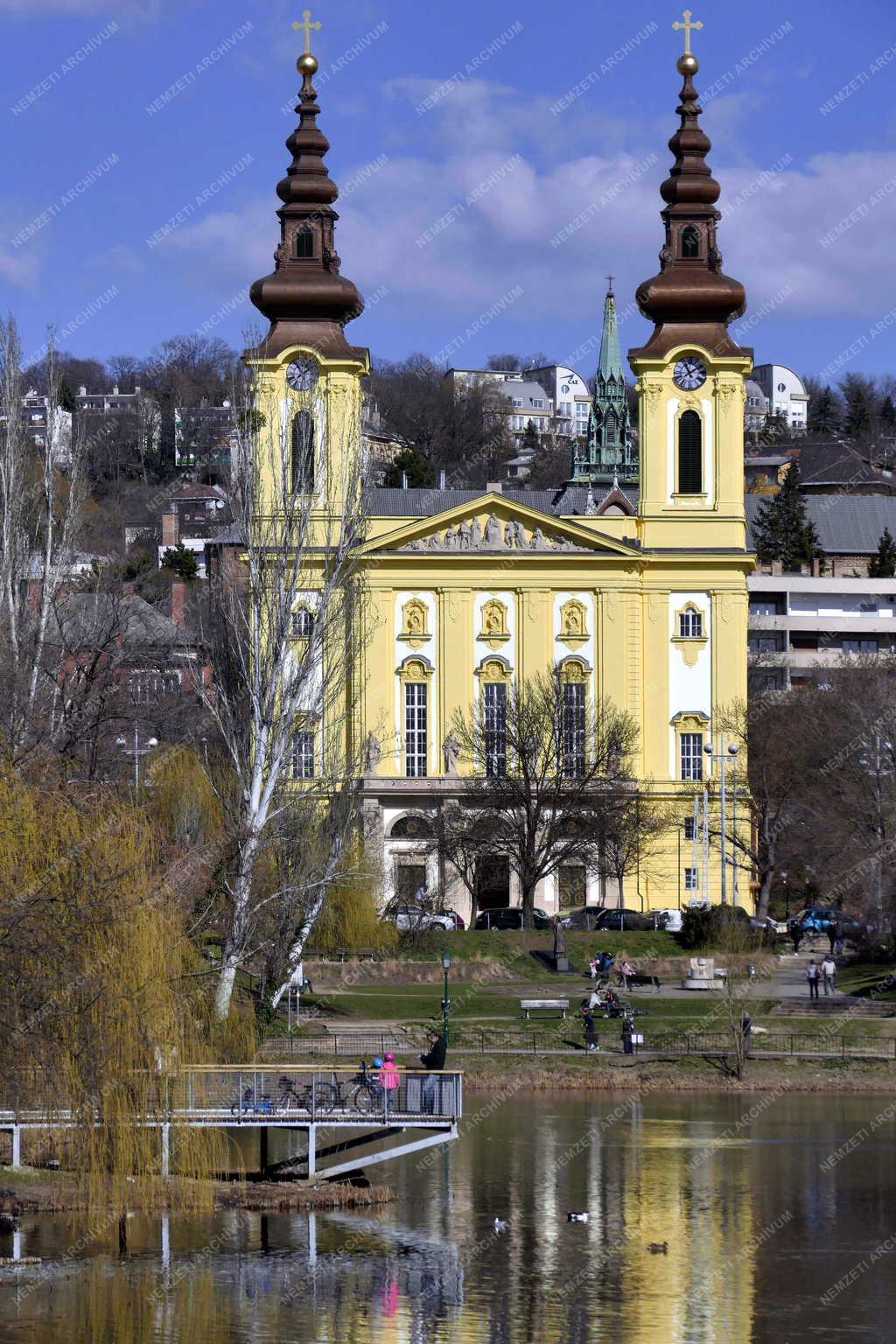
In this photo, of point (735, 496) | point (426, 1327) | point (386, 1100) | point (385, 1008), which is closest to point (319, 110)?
point (735, 496)

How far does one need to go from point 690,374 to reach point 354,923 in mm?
27113

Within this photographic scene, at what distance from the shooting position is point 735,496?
8775 cm

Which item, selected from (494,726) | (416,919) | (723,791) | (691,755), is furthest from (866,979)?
(494,726)

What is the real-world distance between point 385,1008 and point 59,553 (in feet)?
42.8

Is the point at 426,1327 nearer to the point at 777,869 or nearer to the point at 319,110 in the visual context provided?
the point at 319,110

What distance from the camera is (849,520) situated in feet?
495

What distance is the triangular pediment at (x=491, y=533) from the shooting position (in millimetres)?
88125

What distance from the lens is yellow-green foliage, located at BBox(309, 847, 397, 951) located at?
67.4 metres

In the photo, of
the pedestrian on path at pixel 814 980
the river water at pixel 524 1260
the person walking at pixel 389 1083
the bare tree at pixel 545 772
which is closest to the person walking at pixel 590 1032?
the pedestrian on path at pixel 814 980

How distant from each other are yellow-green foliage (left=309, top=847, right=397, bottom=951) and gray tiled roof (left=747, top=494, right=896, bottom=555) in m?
81.4

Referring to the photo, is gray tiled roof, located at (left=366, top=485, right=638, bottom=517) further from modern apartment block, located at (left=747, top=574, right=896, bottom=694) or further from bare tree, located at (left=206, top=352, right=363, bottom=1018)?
bare tree, located at (left=206, top=352, right=363, bottom=1018)

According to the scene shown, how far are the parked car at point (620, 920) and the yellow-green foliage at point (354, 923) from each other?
12.4 meters

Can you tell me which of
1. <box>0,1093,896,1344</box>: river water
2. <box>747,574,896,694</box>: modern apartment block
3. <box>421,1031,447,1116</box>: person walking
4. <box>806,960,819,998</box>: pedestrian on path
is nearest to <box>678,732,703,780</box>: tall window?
<box>806,960,819,998</box>: pedestrian on path

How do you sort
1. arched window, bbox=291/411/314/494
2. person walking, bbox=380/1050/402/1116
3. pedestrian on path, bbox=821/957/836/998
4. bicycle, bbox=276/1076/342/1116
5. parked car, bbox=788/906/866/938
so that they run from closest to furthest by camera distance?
bicycle, bbox=276/1076/342/1116, person walking, bbox=380/1050/402/1116, arched window, bbox=291/411/314/494, pedestrian on path, bbox=821/957/836/998, parked car, bbox=788/906/866/938
